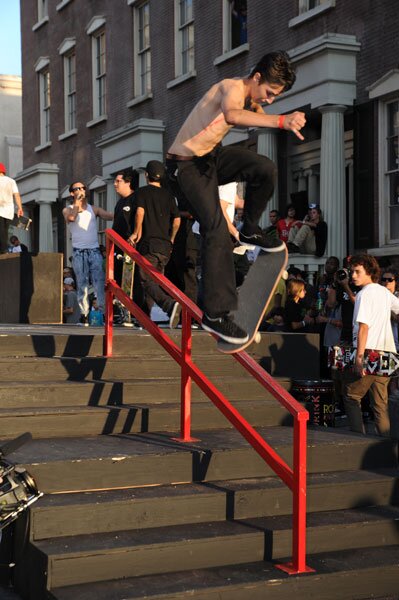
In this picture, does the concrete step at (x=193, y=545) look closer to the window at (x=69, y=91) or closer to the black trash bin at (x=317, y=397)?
the black trash bin at (x=317, y=397)

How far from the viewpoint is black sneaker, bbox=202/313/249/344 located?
6363mm

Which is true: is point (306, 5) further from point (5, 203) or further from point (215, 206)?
point (215, 206)

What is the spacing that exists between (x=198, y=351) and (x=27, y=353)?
1515mm

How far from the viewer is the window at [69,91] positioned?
2816 centimetres

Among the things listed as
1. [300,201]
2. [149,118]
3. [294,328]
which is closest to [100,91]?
[149,118]

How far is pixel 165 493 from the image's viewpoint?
6414mm

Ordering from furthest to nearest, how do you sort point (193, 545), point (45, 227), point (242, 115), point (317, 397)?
point (45, 227) < point (317, 397) < point (193, 545) < point (242, 115)

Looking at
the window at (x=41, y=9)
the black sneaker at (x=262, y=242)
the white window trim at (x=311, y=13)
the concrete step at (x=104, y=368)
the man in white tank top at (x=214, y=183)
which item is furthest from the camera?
the window at (x=41, y=9)

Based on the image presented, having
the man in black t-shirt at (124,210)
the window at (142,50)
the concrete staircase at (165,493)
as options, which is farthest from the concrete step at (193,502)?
the window at (142,50)

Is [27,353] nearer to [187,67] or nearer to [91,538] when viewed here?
[91,538]

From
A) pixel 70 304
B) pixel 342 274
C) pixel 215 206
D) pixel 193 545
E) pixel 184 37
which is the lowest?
pixel 193 545

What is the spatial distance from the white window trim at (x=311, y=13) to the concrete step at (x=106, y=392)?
9.71 m

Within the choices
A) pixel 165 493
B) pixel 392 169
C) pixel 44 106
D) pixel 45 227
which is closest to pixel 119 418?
pixel 165 493

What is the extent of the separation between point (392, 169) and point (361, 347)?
7.38m
